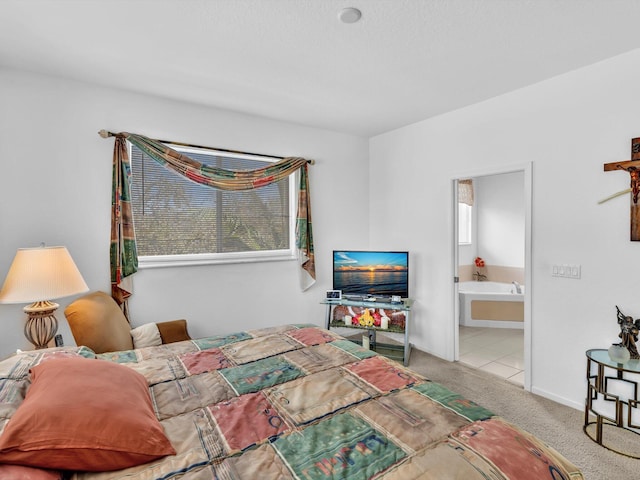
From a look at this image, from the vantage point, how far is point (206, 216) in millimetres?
3535

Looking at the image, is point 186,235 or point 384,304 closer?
point 186,235

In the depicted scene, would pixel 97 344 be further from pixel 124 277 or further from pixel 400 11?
pixel 400 11

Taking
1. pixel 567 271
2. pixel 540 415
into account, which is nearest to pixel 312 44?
pixel 567 271

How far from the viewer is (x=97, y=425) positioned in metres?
1.11

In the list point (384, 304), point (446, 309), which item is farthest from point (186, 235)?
point (446, 309)

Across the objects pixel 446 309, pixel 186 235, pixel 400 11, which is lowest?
pixel 446 309

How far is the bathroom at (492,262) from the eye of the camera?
15.4 ft

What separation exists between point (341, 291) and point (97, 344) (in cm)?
247

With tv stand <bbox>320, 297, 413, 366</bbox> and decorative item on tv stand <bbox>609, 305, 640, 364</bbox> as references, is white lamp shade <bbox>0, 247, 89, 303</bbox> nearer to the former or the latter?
tv stand <bbox>320, 297, 413, 366</bbox>

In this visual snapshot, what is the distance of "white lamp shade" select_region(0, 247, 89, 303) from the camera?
2.17 m

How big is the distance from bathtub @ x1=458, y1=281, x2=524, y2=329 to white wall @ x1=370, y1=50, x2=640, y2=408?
4.69 ft

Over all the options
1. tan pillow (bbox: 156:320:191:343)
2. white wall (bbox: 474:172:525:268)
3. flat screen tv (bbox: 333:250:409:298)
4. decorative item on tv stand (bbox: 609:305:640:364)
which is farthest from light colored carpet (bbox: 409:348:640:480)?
white wall (bbox: 474:172:525:268)

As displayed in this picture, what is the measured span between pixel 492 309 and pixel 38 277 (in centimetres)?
510

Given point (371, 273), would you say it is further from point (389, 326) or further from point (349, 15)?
point (349, 15)
